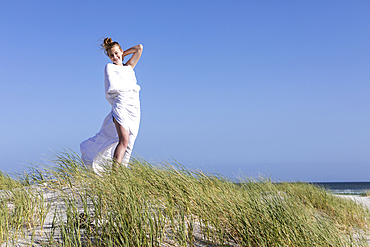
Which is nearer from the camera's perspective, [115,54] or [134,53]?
[115,54]

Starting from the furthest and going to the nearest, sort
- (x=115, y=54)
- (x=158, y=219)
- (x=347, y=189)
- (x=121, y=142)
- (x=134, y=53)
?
1. (x=347, y=189)
2. (x=134, y=53)
3. (x=115, y=54)
4. (x=121, y=142)
5. (x=158, y=219)

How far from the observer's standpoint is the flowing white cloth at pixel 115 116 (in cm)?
399

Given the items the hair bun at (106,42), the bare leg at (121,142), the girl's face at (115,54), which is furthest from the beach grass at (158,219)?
the hair bun at (106,42)

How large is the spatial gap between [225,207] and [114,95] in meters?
2.37

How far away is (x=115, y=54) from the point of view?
419cm

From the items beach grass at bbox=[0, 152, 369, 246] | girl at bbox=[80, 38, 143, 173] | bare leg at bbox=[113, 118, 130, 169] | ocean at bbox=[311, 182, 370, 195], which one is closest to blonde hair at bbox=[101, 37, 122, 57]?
girl at bbox=[80, 38, 143, 173]

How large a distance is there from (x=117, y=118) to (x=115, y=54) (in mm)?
968

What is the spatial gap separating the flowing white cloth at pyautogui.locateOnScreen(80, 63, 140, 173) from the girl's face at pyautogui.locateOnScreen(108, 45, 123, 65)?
0.15 m

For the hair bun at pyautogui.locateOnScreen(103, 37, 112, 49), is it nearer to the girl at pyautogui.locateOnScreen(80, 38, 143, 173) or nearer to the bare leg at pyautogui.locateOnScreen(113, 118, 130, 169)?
the girl at pyautogui.locateOnScreen(80, 38, 143, 173)

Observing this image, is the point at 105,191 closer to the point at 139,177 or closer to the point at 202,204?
the point at 139,177

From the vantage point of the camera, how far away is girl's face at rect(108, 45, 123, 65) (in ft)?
13.7

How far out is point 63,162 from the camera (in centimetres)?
387

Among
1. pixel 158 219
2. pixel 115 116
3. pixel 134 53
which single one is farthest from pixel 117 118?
pixel 158 219

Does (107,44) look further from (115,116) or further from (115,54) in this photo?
(115,116)
